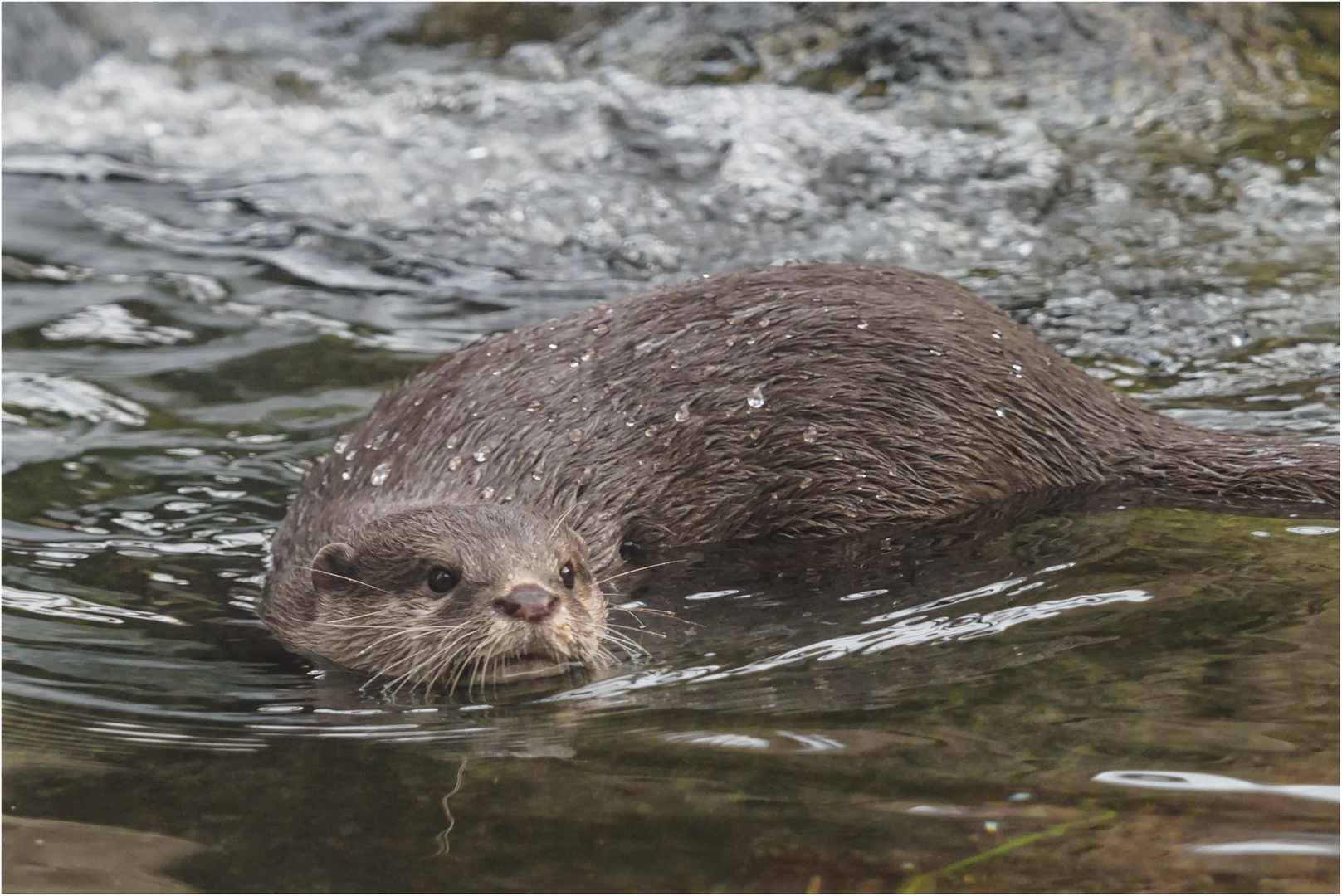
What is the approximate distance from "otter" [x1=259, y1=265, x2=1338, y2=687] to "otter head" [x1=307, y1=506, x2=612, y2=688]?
0.22 meters

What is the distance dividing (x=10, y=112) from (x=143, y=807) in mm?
7845

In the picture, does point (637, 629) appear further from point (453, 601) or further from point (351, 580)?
point (351, 580)

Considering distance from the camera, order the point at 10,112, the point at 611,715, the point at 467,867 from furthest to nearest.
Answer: the point at 10,112
the point at 611,715
the point at 467,867

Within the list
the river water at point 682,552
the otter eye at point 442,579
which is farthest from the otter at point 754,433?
the otter eye at point 442,579

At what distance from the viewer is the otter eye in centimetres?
323

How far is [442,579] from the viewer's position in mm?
3244

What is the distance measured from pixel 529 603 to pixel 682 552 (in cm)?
87

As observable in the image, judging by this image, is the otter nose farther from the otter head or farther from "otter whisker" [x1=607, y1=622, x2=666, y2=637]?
"otter whisker" [x1=607, y1=622, x2=666, y2=637]

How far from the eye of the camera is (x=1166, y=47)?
8.52m

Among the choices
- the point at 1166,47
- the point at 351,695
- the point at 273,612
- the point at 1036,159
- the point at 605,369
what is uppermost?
the point at 1166,47

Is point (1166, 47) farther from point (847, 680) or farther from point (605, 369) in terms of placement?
point (847, 680)

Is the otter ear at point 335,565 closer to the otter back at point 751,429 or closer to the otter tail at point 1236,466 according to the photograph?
the otter back at point 751,429

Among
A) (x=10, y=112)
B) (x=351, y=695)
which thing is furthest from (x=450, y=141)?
(x=351, y=695)

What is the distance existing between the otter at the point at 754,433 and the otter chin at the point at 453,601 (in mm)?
194
